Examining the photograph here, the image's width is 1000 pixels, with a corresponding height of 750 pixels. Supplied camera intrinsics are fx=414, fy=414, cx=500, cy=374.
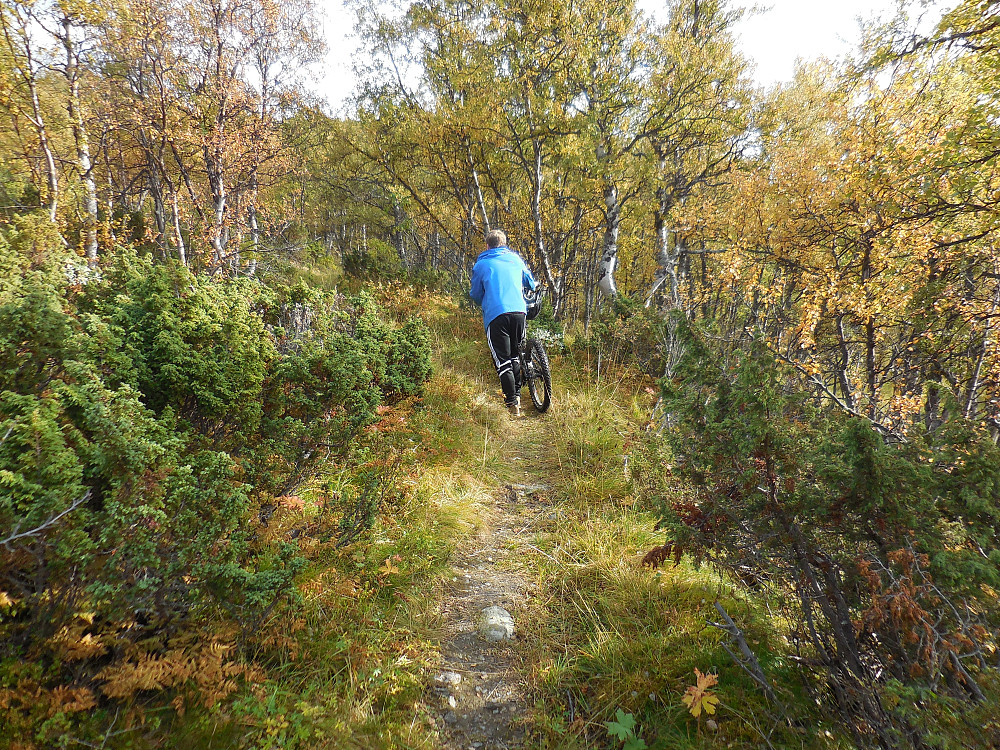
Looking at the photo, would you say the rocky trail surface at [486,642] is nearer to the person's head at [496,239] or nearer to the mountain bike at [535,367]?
the mountain bike at [535,367]

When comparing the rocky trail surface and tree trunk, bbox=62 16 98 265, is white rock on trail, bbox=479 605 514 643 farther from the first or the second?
tree trunk, bbox=62 16 98 265

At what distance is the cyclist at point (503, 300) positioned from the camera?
17.5ft

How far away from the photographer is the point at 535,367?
600 cm

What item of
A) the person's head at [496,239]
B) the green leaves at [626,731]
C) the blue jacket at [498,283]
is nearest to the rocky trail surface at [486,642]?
the green leaves at [626,731]

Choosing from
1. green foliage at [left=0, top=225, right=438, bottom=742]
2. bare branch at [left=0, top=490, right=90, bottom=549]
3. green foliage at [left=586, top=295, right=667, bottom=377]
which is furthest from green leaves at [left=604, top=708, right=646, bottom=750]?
green foliage at [left=586, top=295, right=667, bottom=377]

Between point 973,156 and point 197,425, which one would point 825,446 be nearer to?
point 197,425

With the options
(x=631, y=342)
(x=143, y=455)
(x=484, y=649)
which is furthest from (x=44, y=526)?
(x=631, y=342)

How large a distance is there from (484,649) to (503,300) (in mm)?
3860

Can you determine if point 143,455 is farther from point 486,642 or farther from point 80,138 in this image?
point 80,138

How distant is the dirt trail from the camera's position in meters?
1.98

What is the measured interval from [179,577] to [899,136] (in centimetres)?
857

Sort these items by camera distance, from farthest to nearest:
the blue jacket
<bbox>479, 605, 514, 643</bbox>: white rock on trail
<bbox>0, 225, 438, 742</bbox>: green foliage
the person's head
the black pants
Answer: the person's head
the black pants
the blue jacket
<bbox>479, 605, 514, 643</bbox>: white rock on trail
<bbox>0, 225, 438, 742</bbox>: green foliage

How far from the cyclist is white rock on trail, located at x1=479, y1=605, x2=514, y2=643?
3.31m

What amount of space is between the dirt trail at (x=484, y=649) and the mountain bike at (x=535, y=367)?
235 centimetres
